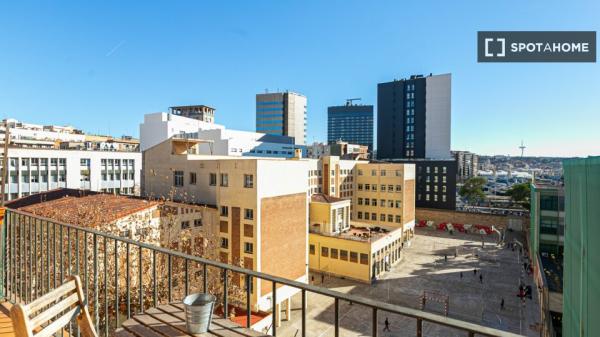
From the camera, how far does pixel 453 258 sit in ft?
143

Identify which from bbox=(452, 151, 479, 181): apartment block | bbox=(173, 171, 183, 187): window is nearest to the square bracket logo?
bbox=(173, 171, 183, 187): window

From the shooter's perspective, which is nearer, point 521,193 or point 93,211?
point 93,211

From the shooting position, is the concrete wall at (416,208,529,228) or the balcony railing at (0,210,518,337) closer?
the balcony railing at (0,210,518,337)

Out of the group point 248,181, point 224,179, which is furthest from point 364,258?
point 224,179

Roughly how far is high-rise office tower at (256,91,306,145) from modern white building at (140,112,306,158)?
40.1 metres

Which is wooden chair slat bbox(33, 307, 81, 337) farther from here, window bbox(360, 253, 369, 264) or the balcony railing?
window bbox(360, 253, 369, 264)

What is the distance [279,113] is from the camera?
383 ft

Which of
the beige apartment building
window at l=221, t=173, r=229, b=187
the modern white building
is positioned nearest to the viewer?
window at l=221, t=173, r=229, b=187

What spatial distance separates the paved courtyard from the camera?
25.3 m

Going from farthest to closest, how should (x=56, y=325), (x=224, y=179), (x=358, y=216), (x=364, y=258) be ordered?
Answer: (x=358, y=216), (x=364, y=258), (x=224, y=179), (x=56, y=325)

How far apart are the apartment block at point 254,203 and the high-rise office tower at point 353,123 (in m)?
156

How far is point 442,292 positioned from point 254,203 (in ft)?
70.1

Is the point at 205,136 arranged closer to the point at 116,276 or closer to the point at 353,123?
the point at 116,276

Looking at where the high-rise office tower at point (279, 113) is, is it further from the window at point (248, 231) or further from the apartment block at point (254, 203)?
the window at point (248, 231)
